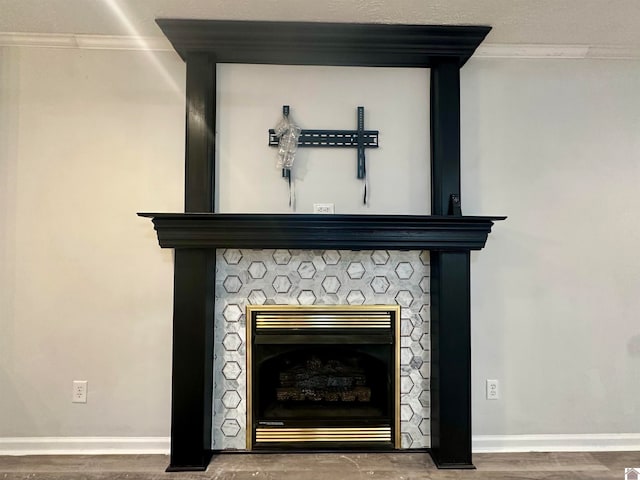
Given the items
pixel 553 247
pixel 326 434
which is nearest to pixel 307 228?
pixel 326 434

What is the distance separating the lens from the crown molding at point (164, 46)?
7.02 feet

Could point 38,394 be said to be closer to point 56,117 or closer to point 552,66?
point 56,117

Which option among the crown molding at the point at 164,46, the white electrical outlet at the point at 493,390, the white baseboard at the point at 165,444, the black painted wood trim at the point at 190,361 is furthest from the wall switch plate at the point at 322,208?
the white baseboard at the point at 165,444

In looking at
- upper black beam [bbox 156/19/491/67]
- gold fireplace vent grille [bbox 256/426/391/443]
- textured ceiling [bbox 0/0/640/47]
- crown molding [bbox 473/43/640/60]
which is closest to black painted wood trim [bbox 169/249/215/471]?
gold fireplace vent grille [bbox 256/426/391/443]

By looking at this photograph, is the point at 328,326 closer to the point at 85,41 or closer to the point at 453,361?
the point at 453,361

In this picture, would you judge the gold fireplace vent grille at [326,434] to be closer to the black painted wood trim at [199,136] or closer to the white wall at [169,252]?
the white wall at [169,252]

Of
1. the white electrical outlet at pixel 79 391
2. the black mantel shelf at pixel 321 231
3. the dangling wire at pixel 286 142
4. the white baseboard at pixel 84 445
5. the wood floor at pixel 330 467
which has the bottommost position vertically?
the wood floor at pixel 330 467

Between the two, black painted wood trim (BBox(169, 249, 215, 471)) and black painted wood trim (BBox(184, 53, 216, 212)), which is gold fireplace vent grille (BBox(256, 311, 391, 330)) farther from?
black painted wood trim (BBox(184, 53, 216, 212))

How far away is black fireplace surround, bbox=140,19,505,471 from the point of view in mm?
1970

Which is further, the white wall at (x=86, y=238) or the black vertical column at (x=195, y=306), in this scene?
the white wall at (x=86, y=238)

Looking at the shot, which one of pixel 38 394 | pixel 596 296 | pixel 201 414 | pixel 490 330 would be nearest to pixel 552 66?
pixel 596 296

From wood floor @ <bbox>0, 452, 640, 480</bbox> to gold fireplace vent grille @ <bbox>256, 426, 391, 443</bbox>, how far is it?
0.08 meters

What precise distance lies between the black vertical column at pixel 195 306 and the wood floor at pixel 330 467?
150 mm

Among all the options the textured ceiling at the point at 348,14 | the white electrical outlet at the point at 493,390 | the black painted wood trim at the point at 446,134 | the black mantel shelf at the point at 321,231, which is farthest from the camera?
the white electrical outlet at the point at 493,390
